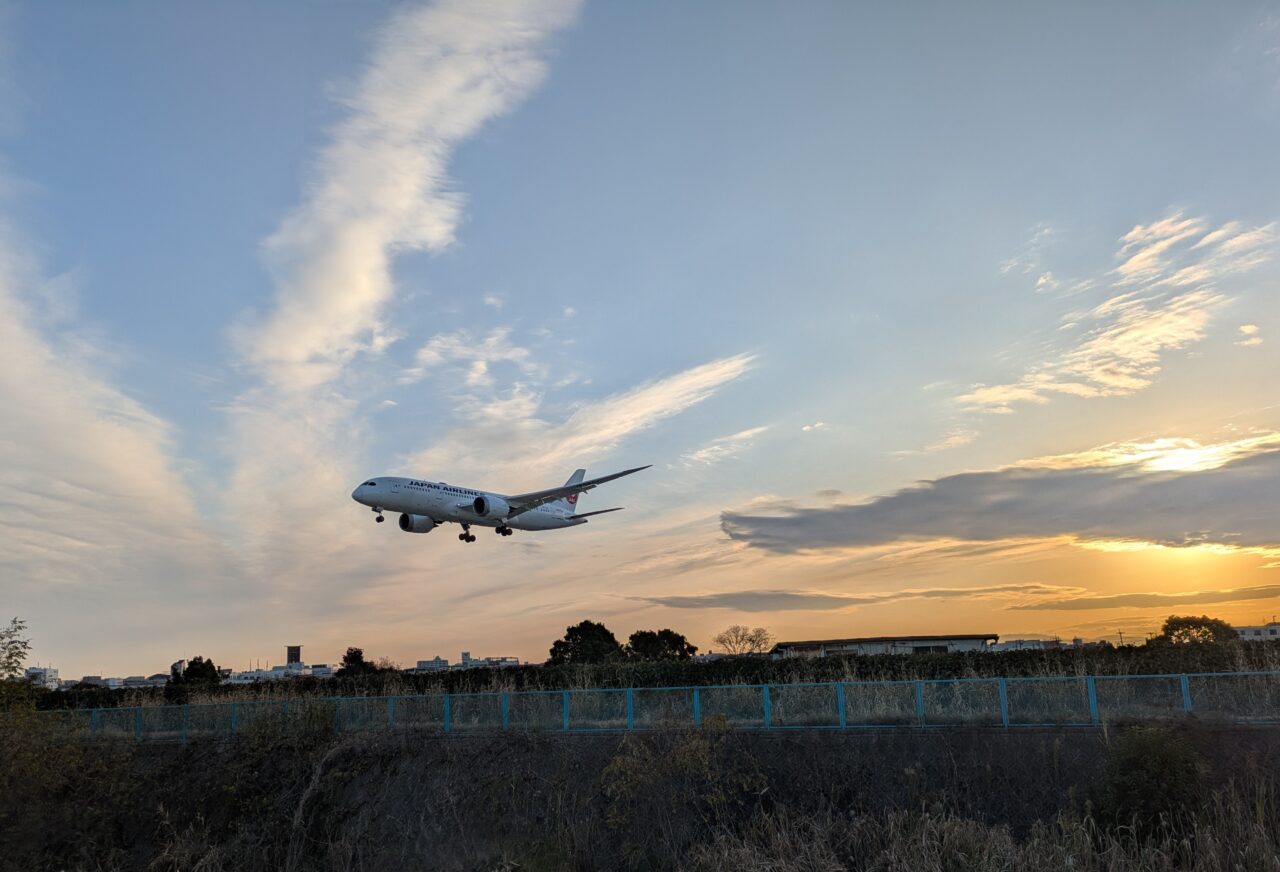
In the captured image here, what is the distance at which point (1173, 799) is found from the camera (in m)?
17.3

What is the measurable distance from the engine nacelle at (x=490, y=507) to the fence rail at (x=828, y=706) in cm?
2161

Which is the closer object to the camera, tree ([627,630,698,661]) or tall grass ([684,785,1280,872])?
tall grass ([684,785,1280,872])

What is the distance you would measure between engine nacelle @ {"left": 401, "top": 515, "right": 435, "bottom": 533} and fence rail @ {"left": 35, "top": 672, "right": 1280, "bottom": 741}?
66.6 ft

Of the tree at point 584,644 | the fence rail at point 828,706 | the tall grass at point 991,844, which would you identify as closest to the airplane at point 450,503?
the tree at point 584,644

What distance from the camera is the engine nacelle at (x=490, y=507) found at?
51.4m

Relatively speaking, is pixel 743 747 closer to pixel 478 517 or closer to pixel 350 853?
pixel 350 853

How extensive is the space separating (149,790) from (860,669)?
2236 centimetres

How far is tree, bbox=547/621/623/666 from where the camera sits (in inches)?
2349

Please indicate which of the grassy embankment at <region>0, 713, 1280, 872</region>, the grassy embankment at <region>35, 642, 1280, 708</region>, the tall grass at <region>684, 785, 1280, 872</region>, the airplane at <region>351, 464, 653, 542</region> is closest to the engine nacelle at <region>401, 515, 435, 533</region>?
the airplane at <region>351, 464, 653, 542</region>

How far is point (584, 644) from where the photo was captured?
64.3 metres

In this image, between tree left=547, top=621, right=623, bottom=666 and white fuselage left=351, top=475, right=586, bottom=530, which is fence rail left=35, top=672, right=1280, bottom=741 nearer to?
white fuselage left=351, top=475, right=586, bottom=530

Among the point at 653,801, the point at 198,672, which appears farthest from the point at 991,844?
the point at 198,672

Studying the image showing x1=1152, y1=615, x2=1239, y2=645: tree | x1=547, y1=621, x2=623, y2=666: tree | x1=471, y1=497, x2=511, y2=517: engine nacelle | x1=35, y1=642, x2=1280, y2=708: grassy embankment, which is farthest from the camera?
x1=547, y1=621, x2=623, y2=666: tree

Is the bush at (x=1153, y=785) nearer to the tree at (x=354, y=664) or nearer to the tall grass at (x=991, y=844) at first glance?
the tall grass at (x=991, y=844)
